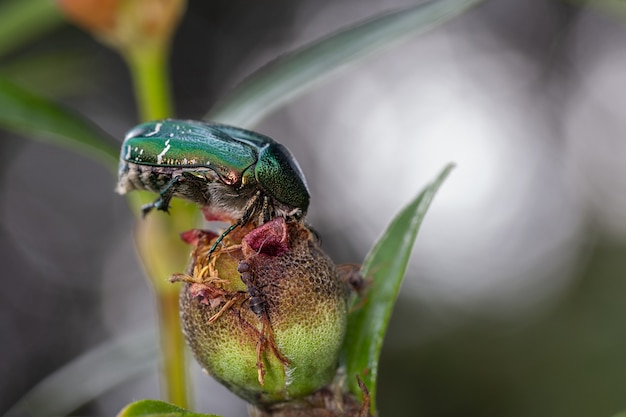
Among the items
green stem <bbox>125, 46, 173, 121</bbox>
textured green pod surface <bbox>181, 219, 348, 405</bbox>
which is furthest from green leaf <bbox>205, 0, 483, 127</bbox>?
textured green pod surface <bbox>181, 219, 348, 405</bbox>

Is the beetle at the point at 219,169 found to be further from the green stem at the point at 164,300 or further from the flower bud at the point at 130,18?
the flower bud at the point at 130,18

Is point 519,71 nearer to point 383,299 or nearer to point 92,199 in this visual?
point 92,199

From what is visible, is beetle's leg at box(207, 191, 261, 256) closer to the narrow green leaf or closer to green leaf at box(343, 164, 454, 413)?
green leaf at box(343, 164, 454, 413)

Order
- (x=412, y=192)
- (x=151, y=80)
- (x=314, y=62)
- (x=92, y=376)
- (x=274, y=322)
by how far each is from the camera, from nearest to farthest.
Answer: (x=274, y=322), (x=314, y=62), (x=151, y=80), (x=92, y=376), (x=412, y=192)

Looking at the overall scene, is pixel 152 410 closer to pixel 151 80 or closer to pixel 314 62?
pixel 314 62

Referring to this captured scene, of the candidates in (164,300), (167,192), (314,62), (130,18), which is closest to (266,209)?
(167,192)

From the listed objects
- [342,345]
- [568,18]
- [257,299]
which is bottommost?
[342,345]

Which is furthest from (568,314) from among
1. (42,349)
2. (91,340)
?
(42,349)
